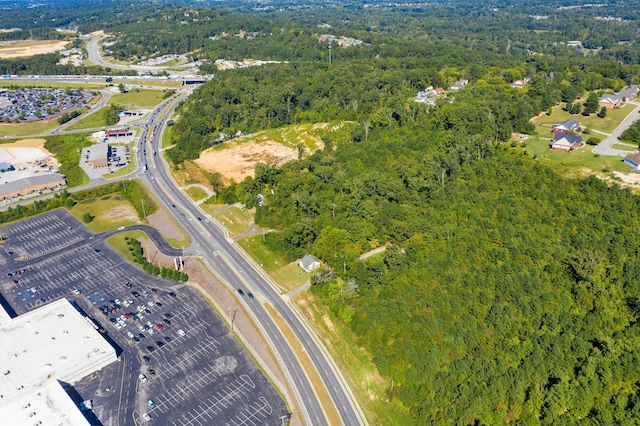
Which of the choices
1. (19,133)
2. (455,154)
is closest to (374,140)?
(455,154)

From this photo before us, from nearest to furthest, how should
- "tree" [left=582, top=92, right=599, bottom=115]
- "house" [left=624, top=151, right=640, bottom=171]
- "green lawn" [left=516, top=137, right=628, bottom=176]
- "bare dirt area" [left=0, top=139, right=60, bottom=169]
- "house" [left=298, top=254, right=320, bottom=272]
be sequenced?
1. "house" [left=298, top=254, right=320, bottom=272]
2. "house" [left=624, top=151, right=640, bottom=171]
3. "green lawn" [left=516, top=137, right=628, bottom=176]
4. "tree" [left=582, top=92, right=599, bottom=115]
5. "bare dirt area" [left=0, top=139, right=60, bottom=169]

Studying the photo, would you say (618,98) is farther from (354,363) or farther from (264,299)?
(264,299)

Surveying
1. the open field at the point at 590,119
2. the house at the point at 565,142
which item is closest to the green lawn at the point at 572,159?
the house at the point at 565,142

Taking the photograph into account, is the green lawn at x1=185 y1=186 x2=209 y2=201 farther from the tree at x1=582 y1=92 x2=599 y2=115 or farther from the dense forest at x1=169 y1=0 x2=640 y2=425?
the tree at x1=582 y1=92 x2=599 y2=115

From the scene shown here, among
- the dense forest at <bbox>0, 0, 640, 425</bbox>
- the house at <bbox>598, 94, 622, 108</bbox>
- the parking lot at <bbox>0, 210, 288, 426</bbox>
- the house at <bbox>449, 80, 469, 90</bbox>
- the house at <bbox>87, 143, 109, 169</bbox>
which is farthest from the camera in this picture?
the house at <bbox>449, 80, 469, 90</bbox>

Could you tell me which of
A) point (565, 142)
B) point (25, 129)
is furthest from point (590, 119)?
point (25, 129)

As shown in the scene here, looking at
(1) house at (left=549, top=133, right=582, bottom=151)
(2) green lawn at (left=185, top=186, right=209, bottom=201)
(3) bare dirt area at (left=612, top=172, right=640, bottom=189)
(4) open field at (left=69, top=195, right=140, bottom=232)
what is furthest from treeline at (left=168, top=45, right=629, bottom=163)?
(3) bare dirt area at (left=612, top=172, right=640, bottom=189)
